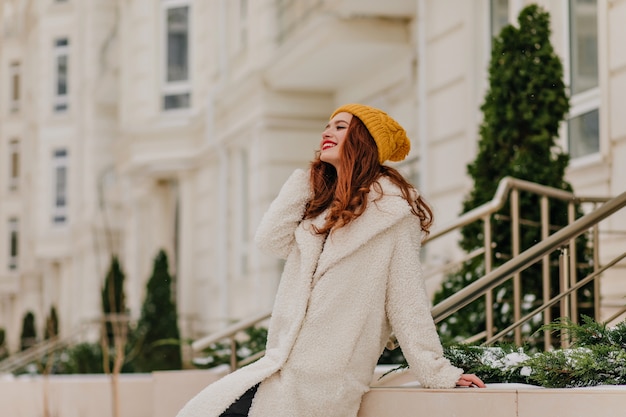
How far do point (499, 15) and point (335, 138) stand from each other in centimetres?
645

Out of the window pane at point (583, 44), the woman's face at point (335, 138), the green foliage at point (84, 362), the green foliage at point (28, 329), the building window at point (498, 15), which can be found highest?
the building window at point (498, 15)

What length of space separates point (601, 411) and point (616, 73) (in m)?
4.62

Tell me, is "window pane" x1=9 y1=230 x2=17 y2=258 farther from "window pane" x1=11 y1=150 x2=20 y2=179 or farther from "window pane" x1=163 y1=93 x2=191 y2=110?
"window pane" x1=163 y1=93 x2=191 y2=110

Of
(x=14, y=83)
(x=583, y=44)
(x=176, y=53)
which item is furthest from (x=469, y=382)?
(x=14, y=83)

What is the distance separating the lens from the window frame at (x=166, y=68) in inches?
733

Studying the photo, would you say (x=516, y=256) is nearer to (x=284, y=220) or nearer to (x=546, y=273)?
(x=546, y=273)

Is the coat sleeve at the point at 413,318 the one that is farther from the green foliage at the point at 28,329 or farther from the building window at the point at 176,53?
the green foliage at the point at 28,329

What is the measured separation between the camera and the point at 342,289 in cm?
411

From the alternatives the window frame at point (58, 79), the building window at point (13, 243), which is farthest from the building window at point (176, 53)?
the building window at point (13, 243)

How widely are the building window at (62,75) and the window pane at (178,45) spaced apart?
1346 centimetres

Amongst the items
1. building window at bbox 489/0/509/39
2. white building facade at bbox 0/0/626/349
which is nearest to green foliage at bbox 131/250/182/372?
white building facade at bbox 0/0/626/349

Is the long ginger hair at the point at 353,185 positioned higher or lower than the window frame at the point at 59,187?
higher

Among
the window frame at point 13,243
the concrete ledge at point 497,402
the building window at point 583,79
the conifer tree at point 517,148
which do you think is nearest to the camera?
the concrete ledge at point 497,402

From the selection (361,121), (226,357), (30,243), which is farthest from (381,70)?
(30,243)
